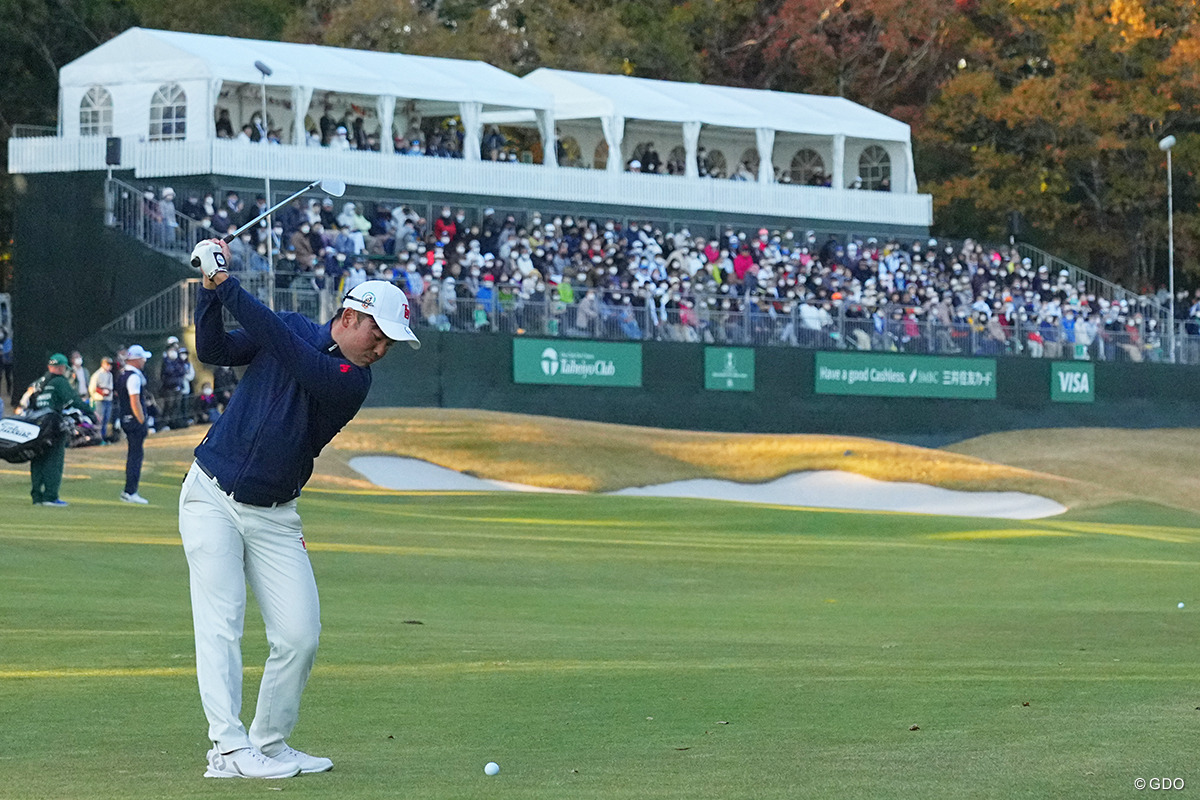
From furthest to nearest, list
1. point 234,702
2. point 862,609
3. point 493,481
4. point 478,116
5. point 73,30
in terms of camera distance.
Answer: point 73,30 → point 478,116 → point 493,481 → point 862,609 → point 234,702

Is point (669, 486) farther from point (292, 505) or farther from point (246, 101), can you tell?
point (292, 505)

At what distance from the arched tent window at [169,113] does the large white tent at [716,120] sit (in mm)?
9777

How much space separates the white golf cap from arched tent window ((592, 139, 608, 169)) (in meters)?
48.0

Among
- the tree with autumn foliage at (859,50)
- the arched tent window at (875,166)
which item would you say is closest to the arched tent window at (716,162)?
the arched tent window at (875,166)

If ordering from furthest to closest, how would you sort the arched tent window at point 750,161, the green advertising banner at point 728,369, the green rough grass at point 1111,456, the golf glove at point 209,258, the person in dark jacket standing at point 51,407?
the arched tent window at point 750,161 < the green rough grass at point 1111,456 < the green advertising banner at point 728,369 < the person in dark jacket standing at point 51,407 < the golf glove at point 209,258

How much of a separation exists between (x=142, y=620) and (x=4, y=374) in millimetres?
32284

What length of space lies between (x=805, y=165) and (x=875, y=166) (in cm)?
217

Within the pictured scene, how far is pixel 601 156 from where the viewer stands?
5725 cm

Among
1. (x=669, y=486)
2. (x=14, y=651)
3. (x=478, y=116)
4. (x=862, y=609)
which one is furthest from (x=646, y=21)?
(x=14, y=651)

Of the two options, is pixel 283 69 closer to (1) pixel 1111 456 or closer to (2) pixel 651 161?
(2) pixel 651 161

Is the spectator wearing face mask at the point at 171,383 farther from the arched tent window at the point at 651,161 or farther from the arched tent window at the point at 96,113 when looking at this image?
the arched tent window at the point at 651,161

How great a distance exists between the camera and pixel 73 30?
56.3m

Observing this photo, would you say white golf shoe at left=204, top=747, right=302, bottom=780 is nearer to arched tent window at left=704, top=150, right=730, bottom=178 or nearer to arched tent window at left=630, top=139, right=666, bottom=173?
arched tent window at left=630, top=139, right=666, bottom=173

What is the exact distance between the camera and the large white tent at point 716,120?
2092 inches
